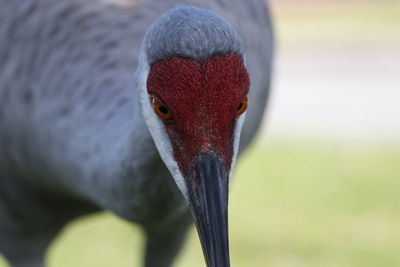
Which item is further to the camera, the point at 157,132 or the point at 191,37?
the point at 157,132

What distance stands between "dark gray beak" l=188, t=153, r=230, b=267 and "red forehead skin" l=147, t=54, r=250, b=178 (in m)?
0.02

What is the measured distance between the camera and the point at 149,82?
8.57 feet

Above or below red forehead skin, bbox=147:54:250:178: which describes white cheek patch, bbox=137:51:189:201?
below

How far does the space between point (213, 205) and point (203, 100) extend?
0.87 feet

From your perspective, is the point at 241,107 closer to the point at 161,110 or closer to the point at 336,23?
the point at 161,110

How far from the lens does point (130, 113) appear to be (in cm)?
318

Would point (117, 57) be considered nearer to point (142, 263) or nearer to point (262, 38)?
point (262, 38)

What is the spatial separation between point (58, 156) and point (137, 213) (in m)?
0.48

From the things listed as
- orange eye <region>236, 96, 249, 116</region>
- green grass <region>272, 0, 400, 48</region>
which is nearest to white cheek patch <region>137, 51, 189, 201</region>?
orange eye <region>236, 96, 249, 116</region>

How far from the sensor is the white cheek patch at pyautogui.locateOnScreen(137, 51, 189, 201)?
2623 millimetres

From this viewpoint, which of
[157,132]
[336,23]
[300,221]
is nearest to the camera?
[157,132]

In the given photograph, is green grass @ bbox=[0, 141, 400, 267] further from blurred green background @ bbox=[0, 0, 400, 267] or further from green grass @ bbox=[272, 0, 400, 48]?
green grass @ bbox=[272, 0, 400, 48]

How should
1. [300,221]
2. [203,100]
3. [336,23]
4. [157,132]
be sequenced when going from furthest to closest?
[336,23], [300,221], [157,132], [203,100]

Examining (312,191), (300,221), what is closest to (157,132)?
(300,221)
